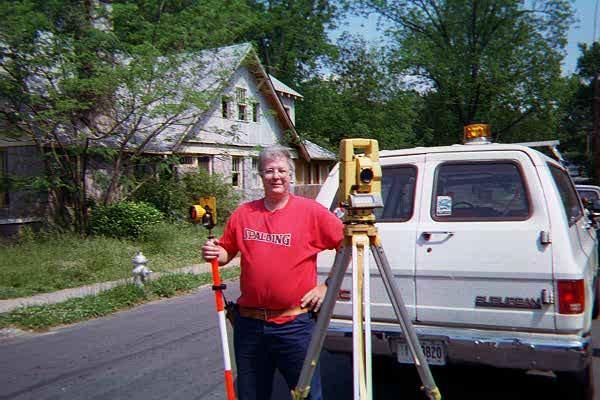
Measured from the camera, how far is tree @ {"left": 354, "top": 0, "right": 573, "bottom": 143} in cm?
3494

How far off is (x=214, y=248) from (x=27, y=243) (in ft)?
41.3

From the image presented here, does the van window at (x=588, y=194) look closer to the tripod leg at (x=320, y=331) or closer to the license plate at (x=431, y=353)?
the license plate at (x=431, y=353)

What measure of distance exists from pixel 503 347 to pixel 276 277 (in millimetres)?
1732

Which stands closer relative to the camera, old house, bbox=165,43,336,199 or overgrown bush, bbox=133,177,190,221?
overgrown bush, bbox=133,177,190,221

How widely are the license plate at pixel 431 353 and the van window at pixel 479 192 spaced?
2.95 feet

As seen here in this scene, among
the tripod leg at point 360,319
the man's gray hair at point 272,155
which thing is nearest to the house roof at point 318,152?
the man's gray hair at point 272,155

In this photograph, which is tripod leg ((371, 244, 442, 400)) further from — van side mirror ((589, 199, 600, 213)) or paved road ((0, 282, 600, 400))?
van side mirror ((589, 199, 600, 213))

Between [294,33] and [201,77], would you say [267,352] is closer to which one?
[201,77]

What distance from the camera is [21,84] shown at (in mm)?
14438

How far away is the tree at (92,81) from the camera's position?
14.4 metres

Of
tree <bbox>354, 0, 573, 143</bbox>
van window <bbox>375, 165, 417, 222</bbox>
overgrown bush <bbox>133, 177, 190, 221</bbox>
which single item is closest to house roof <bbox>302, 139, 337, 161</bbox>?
tree <bbox>354, 0, 573, 143</bbox>

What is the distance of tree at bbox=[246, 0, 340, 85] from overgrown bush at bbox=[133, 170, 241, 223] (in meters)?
22.3

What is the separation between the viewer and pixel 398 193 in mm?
5004

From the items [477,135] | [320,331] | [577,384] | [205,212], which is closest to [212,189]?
[477,135]
